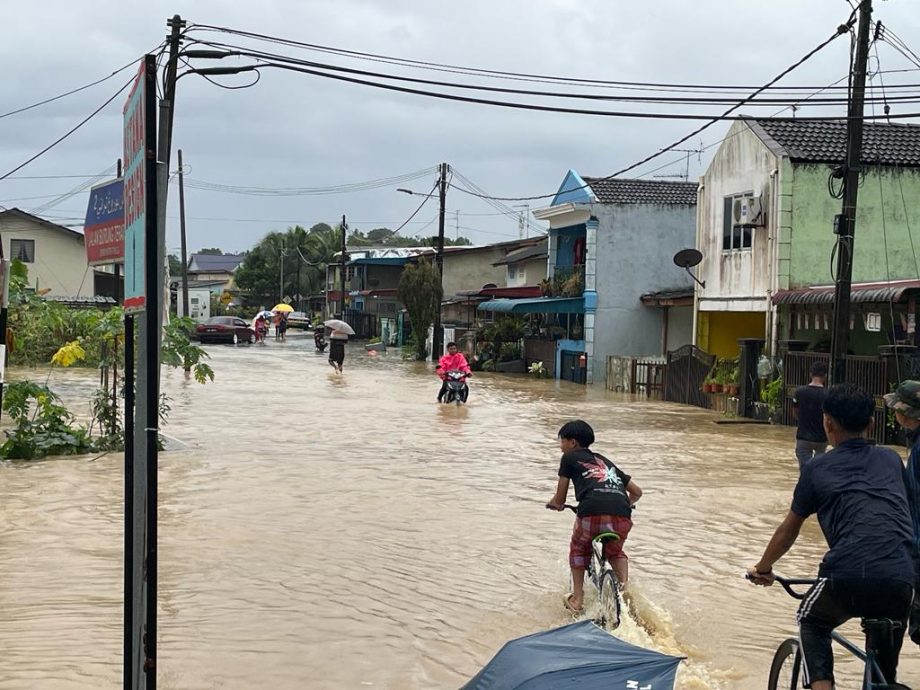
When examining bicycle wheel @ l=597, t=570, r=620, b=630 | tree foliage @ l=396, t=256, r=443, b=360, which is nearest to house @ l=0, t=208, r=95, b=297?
tree foliage @ l=396, t=256, r=443, b=360

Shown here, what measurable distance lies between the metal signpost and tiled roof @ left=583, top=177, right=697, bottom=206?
33.3 m

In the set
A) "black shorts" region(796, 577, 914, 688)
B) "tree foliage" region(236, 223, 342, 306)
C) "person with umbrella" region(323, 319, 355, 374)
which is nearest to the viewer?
"black shorts" region(796, 577, 914, 688)

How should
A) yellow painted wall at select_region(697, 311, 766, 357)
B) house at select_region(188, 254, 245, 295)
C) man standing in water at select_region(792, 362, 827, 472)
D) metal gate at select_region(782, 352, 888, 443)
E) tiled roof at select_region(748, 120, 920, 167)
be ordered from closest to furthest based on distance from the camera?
man standing in water at select_region(792, 362, 827, 472)
metal gate at select_region(782, 352, 888, 443)
tiled roof at select_region(748, 120, 920, 167)
yellow painted wall at select_region(697, 311, 766, 357)
house at select_region(188, 254, 245, 295)

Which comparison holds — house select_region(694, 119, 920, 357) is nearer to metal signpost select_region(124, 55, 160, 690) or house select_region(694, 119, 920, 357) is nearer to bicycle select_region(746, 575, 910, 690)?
bicycle select_region(746, 575, 910, 690)

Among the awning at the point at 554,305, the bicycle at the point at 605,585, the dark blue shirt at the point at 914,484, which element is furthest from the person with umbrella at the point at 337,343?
the dark blue shirt at the point at 914,484

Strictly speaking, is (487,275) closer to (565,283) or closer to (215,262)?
(565,283)

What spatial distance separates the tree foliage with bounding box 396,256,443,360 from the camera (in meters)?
47.8

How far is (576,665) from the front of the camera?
155 inches

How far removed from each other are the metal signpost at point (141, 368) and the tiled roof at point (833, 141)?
2366cm

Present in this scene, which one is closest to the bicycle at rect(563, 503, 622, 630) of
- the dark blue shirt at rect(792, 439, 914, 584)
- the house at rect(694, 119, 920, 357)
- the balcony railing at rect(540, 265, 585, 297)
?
the dark blue shirt at rect(792, 439, 914, 584)

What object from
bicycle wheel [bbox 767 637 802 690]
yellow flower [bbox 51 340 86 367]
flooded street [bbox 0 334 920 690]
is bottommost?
flooded street [bbox 0 334 920 690]

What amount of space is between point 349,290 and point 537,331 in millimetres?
42350

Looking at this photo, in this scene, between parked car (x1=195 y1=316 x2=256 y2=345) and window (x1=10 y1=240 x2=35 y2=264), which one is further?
parked car (x1=195 y1=316 x2=256 y2=345)

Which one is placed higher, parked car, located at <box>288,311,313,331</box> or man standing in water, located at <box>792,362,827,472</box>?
parked car, located at <box>288,311,313,331</box>
